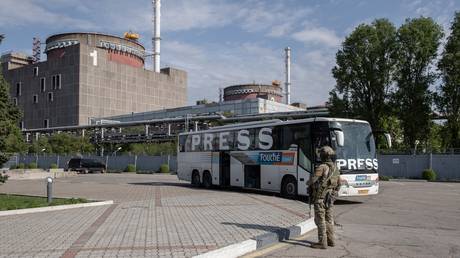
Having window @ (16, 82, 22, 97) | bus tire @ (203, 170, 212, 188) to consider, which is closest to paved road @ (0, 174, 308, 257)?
bus tire @ (203, 170, 212, 188)

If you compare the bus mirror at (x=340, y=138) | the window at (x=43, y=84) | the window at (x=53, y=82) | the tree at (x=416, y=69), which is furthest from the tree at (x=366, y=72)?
the window at (x=43, y=84)

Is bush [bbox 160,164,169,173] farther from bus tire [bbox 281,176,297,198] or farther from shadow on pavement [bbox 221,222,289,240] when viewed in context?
shadow on pavement [bbox 221,222,289,240]

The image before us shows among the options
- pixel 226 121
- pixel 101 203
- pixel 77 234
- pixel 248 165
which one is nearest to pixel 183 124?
pixel 226 121

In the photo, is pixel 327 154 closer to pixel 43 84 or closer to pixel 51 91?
pixel 51 91

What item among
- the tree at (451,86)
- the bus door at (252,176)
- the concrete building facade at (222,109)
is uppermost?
the concrete building facade at (222,109)

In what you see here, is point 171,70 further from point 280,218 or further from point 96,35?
point 280,218

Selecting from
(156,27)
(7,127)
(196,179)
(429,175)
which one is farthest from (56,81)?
(7,127)

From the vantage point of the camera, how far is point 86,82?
4400 inches

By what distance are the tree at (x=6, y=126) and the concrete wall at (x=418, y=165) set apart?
29.2 m

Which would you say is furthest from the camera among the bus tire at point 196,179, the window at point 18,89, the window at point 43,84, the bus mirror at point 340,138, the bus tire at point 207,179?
the window at point 18,89

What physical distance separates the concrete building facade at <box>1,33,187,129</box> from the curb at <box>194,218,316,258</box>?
105533mm

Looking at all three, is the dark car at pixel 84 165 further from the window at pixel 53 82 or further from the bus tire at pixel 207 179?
the window at pixel 53 82

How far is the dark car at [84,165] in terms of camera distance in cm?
5534

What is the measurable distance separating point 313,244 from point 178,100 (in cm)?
12846
